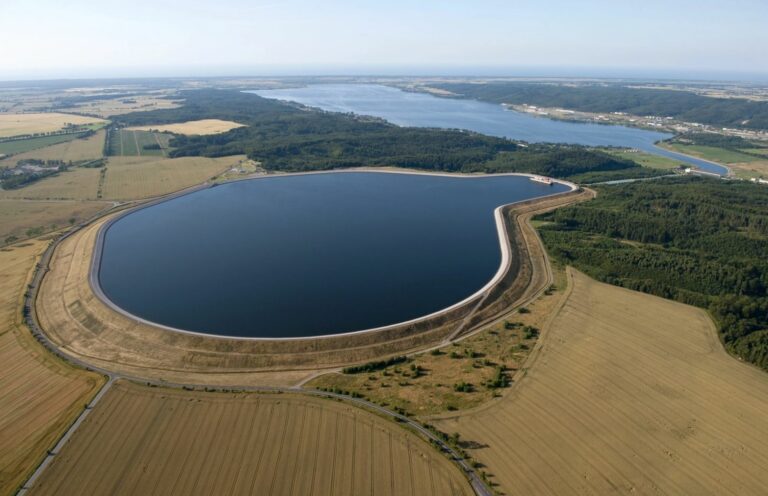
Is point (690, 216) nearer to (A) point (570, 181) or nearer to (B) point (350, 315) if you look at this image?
(A) point (570, 181)

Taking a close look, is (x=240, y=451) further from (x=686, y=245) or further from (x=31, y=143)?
(x=31, y=143)

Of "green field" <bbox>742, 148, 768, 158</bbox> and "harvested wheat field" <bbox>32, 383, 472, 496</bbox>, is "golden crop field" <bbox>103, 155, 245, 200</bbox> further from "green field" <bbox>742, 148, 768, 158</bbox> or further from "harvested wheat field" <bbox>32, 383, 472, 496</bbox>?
"green field" <bbox>742, 148, 768, 158</bbox>

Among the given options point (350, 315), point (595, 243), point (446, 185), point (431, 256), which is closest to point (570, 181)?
point (446, 185)

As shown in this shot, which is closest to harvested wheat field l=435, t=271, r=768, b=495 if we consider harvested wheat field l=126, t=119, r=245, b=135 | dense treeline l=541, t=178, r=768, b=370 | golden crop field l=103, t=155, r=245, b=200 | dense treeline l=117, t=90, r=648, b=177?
dense treeline l=541, t=178, r=768, b=370

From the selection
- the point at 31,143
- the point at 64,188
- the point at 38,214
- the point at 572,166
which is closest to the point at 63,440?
the point at 38,214

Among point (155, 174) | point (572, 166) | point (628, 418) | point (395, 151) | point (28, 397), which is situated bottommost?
Result: point (628, 418)

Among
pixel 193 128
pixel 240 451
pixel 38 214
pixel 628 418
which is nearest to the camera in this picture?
pixel 240 451
